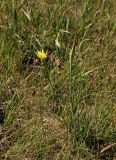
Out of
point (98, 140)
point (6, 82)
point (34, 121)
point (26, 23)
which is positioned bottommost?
point (98, 140)

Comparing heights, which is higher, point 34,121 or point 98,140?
point 34,121

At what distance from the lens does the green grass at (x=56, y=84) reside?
7.08 feet

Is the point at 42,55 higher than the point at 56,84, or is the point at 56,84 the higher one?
the point at 42,55

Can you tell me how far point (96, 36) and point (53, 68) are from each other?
618 millimetres

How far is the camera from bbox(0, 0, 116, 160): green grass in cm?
216

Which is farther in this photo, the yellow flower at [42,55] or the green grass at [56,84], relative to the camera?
the yellow flower at [42,55]

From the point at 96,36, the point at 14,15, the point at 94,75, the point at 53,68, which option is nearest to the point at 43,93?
the point at 53,68

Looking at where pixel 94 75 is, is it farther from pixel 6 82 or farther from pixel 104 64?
pixel 6 82

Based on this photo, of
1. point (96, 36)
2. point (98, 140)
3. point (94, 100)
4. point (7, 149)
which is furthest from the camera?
point (96, 36)

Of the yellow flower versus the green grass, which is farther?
the yellow flower

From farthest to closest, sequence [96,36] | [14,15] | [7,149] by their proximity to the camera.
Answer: [96,36] < [14,15] < [7,149]

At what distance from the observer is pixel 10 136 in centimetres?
211

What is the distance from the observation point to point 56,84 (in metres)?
2.47

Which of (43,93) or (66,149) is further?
(43,93)
